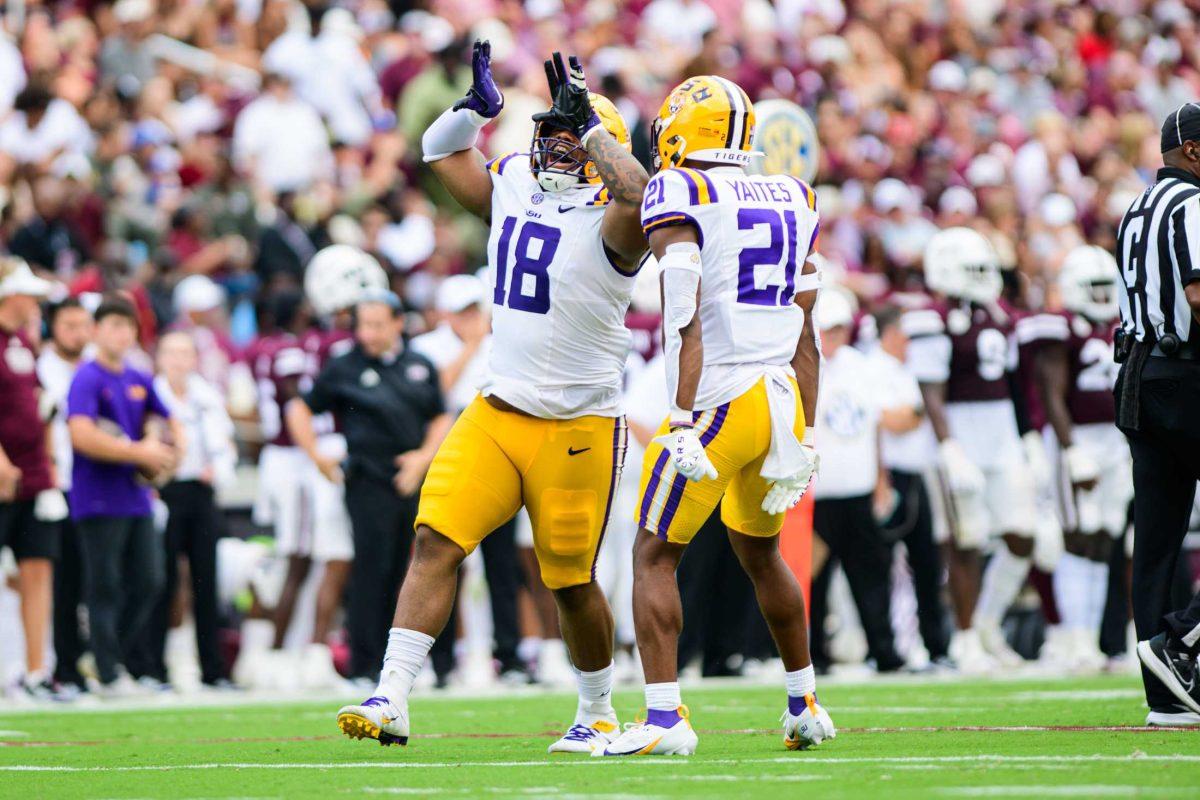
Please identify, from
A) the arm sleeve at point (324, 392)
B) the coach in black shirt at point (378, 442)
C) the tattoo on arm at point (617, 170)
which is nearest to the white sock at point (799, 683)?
the tattoo on arm at point (617, 170)

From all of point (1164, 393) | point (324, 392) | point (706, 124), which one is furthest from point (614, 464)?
point (324, 392)

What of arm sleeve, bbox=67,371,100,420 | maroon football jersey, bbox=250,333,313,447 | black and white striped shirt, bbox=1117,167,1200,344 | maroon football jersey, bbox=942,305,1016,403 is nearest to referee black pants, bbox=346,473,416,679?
maroon football jersey, bbox=250,333,313,447

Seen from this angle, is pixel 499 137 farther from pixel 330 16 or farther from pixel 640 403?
pixel 640 403

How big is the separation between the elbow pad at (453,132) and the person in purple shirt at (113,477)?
14.0 feet

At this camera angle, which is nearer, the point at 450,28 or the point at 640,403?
the point at 640,403

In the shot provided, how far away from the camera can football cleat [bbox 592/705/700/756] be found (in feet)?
21.8

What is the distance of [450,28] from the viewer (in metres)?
19.3

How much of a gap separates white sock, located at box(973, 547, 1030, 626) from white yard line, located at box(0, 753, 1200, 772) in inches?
243

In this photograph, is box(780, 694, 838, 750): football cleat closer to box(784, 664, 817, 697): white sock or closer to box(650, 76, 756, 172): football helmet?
box(784, 664, 817, 697): white sock

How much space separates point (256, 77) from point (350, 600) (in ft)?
28.0

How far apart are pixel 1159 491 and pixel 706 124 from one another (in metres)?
2.17

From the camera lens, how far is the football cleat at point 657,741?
6.64m

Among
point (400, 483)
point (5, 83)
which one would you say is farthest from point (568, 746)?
point (5, 83)

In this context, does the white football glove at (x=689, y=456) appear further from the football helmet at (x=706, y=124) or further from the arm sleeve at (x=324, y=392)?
the arm sleeve at (x=324, y=392)
